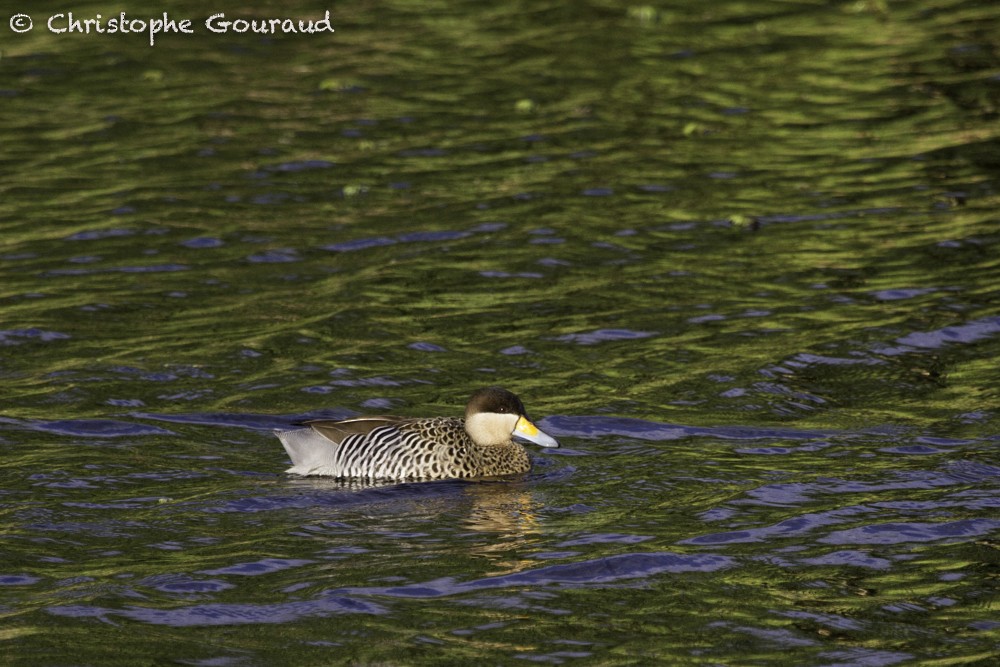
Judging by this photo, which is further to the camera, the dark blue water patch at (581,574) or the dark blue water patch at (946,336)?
the dark blue water patch at (946,336)

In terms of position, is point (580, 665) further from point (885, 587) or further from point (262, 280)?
point (262, 280)

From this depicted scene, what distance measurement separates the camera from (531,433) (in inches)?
486

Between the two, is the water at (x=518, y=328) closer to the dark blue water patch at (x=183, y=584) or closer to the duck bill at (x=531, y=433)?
the dark blue water patch at (x=183, y=584)

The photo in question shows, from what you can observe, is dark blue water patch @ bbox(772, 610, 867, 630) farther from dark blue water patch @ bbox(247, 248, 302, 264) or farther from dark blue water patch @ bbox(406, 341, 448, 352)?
dark blue water patch @ bbox(247, 248, 302, 264)

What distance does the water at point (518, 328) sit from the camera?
31.6 ft

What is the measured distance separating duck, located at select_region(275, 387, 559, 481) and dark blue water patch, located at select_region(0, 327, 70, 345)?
3.39 m

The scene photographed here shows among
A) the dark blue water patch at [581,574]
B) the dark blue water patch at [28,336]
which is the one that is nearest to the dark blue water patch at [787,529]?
the dark blue water patch at [581,574]

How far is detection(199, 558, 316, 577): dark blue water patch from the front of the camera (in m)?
10.1

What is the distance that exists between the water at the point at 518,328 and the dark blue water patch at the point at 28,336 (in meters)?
0.09

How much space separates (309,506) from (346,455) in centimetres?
90

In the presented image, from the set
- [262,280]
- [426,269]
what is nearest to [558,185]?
[426,269]

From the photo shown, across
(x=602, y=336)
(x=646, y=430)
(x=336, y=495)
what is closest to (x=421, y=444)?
(x=336, y=495)

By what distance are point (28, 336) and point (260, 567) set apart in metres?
5.65

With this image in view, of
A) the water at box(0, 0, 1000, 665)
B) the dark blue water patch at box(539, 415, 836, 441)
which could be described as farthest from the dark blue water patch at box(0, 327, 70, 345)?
the dark blue water patch at box(539, 415, 836, 441)
